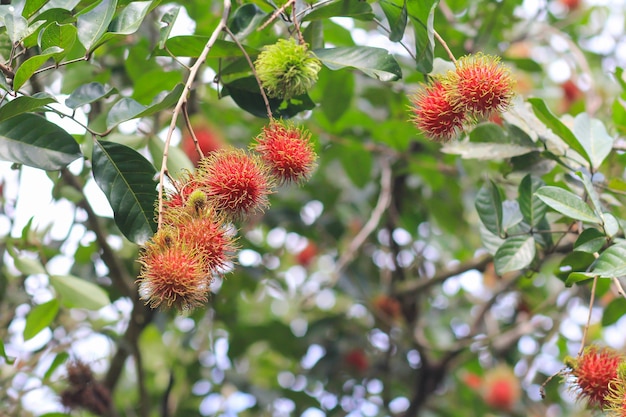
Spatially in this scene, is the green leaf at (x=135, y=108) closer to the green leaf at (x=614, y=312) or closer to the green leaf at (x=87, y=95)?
the green leaf at (x=87, y=95)

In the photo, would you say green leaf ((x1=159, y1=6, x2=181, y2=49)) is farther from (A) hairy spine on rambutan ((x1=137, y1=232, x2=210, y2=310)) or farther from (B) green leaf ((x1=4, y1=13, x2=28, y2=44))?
(A) hairy spine on rambutan ((x1=137, y1=232, x2=210, y2=310))

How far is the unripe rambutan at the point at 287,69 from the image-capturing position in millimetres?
1231

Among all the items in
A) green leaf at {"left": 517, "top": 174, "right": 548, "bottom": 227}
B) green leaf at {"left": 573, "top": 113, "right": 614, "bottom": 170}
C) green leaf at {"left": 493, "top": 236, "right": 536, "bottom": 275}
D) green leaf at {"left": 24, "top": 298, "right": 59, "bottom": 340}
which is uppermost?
green leaf at {"left": 573, "top": 113, "right": 614, "bottom": 170}

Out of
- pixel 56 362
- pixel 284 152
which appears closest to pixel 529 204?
pixel 284 152

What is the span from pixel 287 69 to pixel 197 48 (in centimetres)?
29

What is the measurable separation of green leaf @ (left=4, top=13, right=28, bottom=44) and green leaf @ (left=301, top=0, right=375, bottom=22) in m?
0.51

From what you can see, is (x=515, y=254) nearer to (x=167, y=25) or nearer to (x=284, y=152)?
(x=284, y=152)

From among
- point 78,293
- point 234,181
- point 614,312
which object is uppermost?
point 234,181

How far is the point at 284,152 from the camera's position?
1.21 metres

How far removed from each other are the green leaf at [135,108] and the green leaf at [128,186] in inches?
2.0

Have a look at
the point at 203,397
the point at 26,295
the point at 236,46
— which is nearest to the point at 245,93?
the point at 236,46

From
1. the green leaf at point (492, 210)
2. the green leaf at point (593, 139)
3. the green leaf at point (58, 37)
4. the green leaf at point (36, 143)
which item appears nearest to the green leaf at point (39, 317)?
the green leaf at point (36, 143)

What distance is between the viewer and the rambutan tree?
1232mm

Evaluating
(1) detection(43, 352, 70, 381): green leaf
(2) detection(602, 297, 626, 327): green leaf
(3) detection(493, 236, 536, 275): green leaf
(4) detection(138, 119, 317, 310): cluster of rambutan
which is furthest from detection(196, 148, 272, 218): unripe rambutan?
(1) detection(43, 352, 70, 381): green leaf
